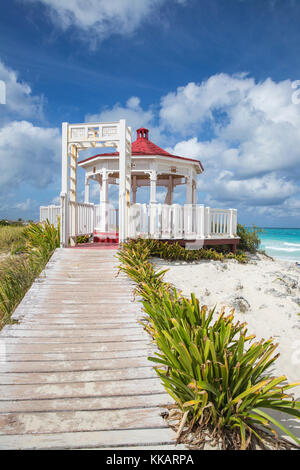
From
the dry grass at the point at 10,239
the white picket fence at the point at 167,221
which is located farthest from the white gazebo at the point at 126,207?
the dry grass at the point at 10,239

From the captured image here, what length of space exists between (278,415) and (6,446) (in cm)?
253

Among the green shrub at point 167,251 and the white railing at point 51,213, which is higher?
the white railing at point 51,213

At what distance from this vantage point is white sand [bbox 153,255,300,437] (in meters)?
4.53

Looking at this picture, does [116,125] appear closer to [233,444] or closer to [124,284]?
[124,284]

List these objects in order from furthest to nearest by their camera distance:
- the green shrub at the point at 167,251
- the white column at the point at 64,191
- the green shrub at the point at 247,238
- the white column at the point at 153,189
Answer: the green shrub at the point at 247,238 → the white column at the point at 153,189 → the green shrub at the point at 167,251 → the white column at the point at 64,191

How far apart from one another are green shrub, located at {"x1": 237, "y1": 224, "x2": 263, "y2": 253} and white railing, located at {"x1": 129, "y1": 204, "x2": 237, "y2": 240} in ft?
9.40

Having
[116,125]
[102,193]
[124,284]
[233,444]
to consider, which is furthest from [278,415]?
[102,193]

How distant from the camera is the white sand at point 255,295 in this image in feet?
14.9

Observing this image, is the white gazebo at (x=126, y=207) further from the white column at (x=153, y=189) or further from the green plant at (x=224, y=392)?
the green plant at (x=224, y=392)

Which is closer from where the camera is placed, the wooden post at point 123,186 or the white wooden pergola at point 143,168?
the wooden post at point 123,186

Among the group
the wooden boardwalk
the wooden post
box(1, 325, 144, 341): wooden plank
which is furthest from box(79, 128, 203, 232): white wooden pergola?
box(1, 325, 144, 341): wooden plank

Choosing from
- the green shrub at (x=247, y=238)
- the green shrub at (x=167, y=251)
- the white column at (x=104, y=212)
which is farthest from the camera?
the green shrub at (x=247, y=238)

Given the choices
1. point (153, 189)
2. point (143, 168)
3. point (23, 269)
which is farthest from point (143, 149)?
point (23, 269)
